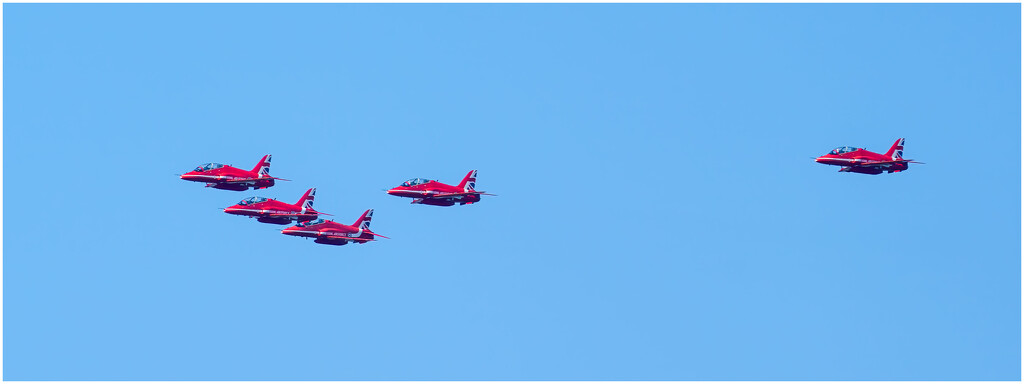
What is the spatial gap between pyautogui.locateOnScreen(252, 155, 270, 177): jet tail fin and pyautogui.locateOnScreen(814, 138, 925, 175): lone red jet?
49.9m

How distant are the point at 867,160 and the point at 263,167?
5433cm

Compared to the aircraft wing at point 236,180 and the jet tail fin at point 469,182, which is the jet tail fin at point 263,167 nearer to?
the aircraft wing at point 236,180

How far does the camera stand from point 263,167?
124 meters

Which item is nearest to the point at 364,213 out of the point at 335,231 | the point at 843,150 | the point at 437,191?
the point at 335,231

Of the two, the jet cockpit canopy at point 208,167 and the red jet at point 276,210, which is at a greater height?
the jet cockpit canopy at point 208,167

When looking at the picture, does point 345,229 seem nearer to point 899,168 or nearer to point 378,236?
point 378,236

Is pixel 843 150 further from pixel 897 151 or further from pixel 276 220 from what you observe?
pixel 276 220

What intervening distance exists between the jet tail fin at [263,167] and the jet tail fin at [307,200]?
4.02 metres

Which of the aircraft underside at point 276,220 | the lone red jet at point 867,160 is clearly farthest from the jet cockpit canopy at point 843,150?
the aircraft underside at point 276,220

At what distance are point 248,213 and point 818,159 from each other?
170 feet

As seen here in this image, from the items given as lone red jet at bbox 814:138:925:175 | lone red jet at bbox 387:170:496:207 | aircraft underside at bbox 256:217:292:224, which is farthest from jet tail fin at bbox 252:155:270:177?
A: lone red jet at bbox 814:138:925:175

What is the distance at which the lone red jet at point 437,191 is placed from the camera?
399 feet

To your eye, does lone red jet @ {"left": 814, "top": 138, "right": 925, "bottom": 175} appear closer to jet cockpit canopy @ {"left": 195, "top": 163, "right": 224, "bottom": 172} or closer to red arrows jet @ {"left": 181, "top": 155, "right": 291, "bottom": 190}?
red arrows jet @ {"left": 181, "top": 155, "right": 291, "bottom": 190}

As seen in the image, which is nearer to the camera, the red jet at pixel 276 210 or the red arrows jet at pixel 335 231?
Result: the red arrows jet at pixel 335 231
